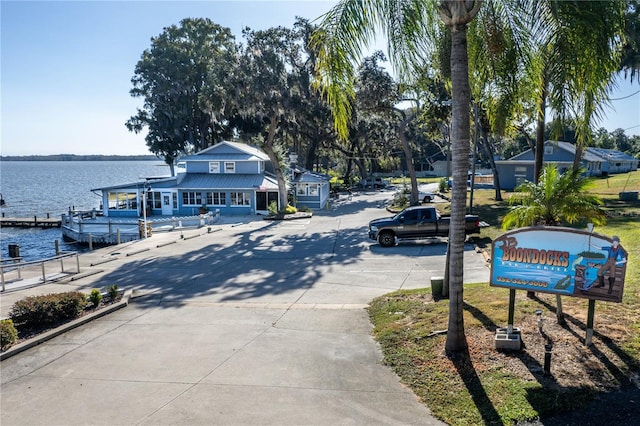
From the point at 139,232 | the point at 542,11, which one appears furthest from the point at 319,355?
the point at 139,232

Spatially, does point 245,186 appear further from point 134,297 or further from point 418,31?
point 418,31

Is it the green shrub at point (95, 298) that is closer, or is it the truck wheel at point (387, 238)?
the green shrub at point (95, 298)

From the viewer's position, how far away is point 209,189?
41.6m

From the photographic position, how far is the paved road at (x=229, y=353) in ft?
Answer: 23.6

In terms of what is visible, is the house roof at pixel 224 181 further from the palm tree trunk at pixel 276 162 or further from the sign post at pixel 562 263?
the sign post at pixel 562 263

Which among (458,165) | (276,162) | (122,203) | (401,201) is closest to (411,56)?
(458,165)

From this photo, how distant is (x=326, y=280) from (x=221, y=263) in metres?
6.19

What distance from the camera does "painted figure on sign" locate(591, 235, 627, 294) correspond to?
25.5 feet

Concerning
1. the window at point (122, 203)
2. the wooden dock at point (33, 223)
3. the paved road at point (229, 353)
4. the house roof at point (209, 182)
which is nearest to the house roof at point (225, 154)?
the house roof at point (209, 182)

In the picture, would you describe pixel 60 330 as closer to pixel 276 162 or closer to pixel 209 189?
pixel 276 162

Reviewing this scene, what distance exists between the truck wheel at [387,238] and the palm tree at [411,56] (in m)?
13.8

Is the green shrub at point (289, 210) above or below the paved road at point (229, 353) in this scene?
above

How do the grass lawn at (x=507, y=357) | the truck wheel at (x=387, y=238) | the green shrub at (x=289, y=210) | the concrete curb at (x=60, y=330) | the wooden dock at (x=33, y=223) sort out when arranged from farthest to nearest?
the wooden dock at (x=33, y=223)
the green shrub at (x=289, y=210)
the truck wheel at (x=387, y=238)
the concrete curb at (x=60, y=330)
the grass lawn at (x=507, y=357)

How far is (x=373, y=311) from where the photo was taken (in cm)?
1260
